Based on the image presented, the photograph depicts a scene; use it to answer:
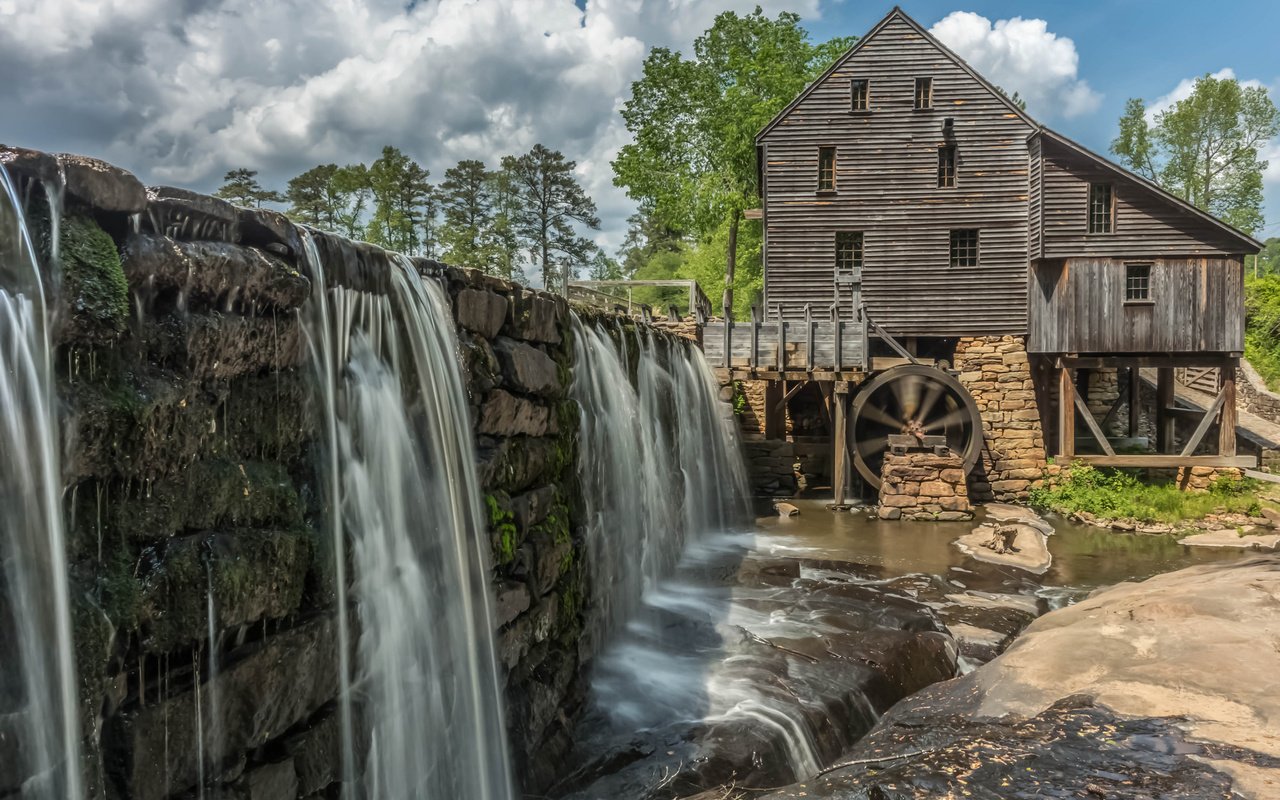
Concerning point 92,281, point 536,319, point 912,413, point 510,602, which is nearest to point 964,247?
point 912,413

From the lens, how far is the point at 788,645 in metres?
6.94

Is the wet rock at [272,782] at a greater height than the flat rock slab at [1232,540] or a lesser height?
greater

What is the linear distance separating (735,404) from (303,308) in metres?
14.4

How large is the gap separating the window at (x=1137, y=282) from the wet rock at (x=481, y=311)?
50.6ft

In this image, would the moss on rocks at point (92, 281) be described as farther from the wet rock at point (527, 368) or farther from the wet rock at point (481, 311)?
the wet rock at point (527, 368)

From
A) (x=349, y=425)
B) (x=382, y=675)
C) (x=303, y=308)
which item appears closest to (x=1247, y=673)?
(x=382, y=675)

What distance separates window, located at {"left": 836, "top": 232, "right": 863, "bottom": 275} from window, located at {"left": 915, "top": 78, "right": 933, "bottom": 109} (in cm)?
322

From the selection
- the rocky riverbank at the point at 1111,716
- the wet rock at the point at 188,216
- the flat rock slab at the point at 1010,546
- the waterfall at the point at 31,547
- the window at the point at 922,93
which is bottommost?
the flat rock slab at the point at 1010,546

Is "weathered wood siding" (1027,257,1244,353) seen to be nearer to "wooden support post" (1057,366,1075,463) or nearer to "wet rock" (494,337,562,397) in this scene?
"wooden support post" (1057,366,1075,463)

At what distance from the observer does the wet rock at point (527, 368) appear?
204 inches

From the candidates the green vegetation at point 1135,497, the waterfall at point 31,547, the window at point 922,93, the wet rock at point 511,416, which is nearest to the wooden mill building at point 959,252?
the window at point 922,93

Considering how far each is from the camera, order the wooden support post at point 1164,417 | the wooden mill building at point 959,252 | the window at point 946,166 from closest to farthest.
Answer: the wooden mill building at point 959,252
the window at point 946,166
the wooden support post at point 1164,417

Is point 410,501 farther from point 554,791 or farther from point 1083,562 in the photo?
point 1083,562

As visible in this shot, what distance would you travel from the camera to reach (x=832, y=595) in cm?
874
